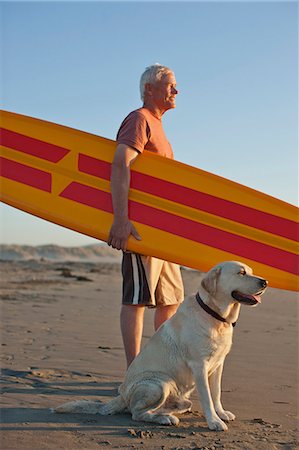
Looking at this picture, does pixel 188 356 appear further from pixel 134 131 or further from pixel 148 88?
pixel 148 88

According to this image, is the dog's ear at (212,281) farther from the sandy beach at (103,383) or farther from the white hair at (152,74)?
the white hair at (152,74)

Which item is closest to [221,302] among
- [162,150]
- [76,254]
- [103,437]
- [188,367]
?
[188,367]

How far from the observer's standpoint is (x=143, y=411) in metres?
3.39

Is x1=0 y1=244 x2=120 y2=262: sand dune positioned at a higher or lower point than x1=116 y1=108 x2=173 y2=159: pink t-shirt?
higher

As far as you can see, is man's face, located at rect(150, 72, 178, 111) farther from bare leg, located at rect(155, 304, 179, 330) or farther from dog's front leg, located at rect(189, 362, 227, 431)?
dog's front leg, located at rect(189, 362, 227, 431)

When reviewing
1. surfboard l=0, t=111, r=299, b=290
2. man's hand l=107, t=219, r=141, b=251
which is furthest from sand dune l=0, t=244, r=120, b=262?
man's hand l=107, t=219, r=141, b=251

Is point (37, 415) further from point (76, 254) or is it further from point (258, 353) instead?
point (76, 254)

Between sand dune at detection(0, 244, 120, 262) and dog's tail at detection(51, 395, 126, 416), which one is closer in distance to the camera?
dog's tail at detection(51, 395, 126, 416)

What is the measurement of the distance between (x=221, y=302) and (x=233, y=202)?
1.56 metres

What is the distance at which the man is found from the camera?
3996 mm

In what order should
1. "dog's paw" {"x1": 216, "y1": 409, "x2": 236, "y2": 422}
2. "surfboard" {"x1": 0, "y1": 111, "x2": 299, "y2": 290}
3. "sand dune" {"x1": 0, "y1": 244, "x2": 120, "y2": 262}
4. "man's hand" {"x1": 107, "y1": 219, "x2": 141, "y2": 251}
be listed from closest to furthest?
"dog's paw" {"x1": 216, "y1": 409, "x2": 236, "y2": 422}, "man's hand" {"x1": 107, "y1": 219, "x2": 141, "y2": 251}, "surfboard" {"x1": 0, "y1": 111, "x2": 299, "y2": 290}, "sand dune" {"x1": 0, "y1": 244, "x2": 120, "y2": 262}

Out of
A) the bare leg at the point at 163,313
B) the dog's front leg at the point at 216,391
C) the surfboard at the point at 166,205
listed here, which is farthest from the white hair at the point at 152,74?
the dog's front leg at the point at 216,391

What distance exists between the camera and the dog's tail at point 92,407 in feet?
11.4

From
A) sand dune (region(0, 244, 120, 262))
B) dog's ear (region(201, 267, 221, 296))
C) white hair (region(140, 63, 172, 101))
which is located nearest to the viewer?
dog's ear (region(201, 267, 221, 296))
